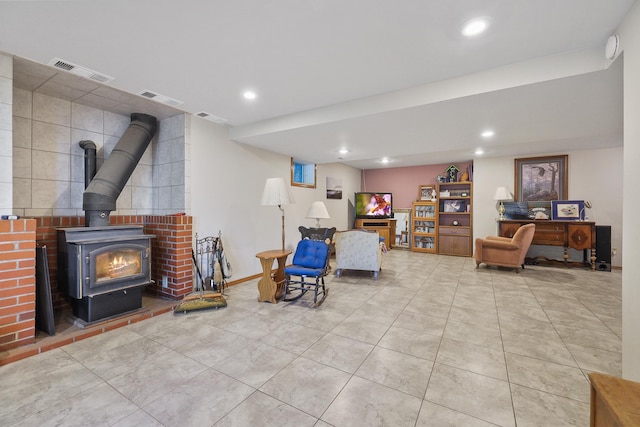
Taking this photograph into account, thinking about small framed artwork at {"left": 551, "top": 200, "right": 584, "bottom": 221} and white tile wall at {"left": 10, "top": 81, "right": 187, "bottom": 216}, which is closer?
white tile wall at {"left": 10, "top": 81, "right": 187, "bottom": 216}

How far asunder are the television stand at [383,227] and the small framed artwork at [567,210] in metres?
3.60

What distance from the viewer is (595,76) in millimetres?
2164

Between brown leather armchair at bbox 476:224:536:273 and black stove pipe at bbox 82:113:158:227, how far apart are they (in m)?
5.89

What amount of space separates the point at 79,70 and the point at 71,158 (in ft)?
3.96

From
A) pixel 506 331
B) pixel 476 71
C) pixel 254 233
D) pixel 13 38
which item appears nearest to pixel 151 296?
pixel 254 233

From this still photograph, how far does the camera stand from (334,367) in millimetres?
1993

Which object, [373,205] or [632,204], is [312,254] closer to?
[632,204]

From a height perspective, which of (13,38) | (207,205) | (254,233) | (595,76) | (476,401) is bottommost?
(476,401)

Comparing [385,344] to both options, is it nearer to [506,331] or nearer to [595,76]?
[506,331]

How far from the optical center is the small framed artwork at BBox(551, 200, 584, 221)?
543cm

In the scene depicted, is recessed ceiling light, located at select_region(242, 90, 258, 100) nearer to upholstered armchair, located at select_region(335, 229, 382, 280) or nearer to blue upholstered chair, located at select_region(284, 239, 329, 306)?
blue upholstered chair, located at select_region(284, 239, 329, 306)

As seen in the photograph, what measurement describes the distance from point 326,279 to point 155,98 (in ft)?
11.5

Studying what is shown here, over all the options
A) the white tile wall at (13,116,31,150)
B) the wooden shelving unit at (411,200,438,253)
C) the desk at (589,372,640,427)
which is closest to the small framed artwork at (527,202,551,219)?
the wooden shelving unit at (411,200,438,253)

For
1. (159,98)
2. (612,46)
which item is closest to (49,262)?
(159,98)
